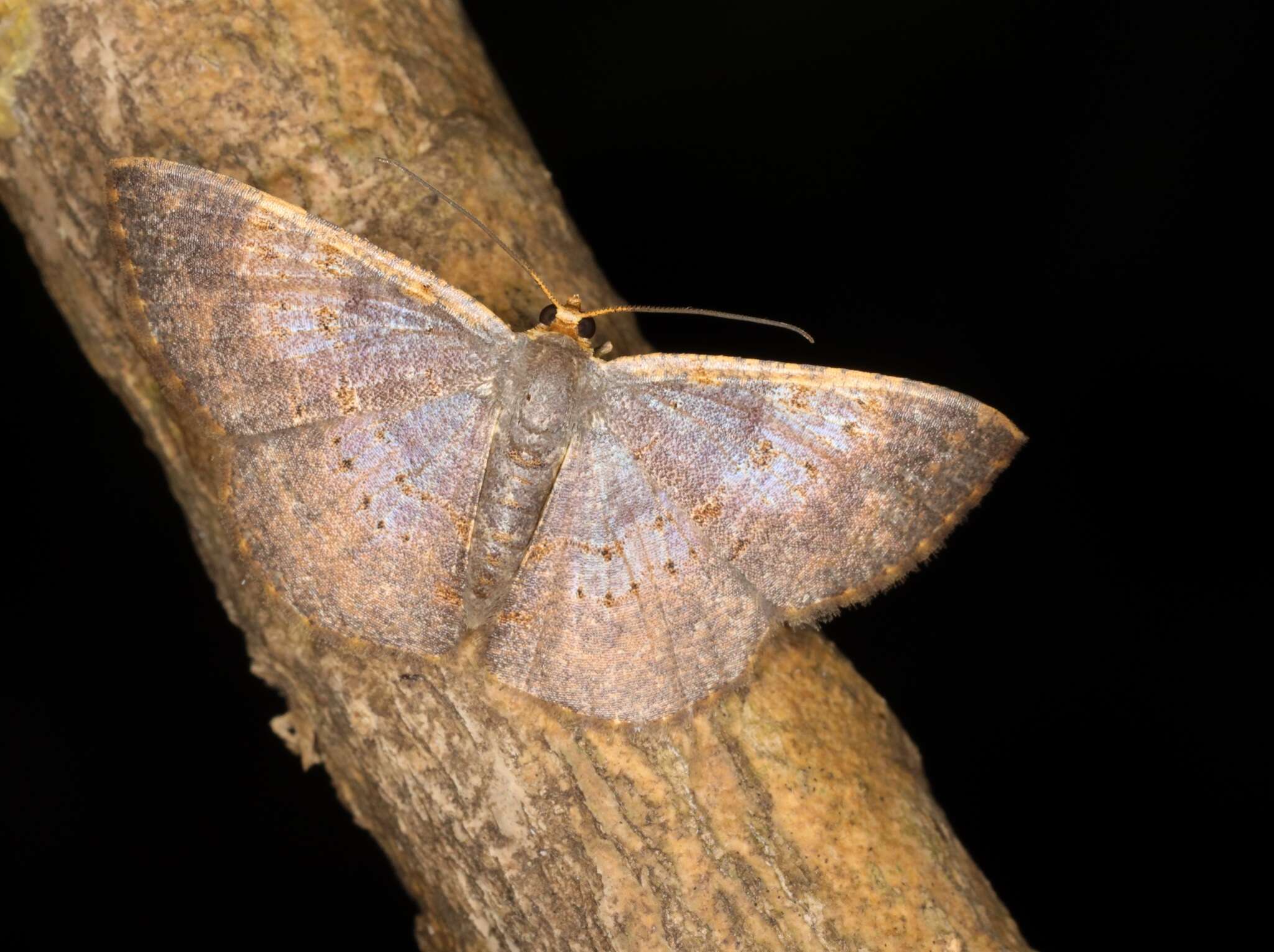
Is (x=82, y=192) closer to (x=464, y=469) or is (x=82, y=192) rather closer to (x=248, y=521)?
Answer: (x=248, y=521)

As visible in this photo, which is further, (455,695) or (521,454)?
(455,695)

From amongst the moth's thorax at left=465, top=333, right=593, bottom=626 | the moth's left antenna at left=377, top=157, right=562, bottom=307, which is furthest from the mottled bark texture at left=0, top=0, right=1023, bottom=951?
the moth's thorax at left=465, top=333, right=593, bottom=626

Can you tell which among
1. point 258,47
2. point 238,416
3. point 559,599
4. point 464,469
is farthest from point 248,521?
point 258,47

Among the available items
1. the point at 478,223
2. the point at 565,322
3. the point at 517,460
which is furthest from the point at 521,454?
the point at 478,223

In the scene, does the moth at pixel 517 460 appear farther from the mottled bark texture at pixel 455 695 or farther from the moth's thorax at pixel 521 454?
the mottled bark texture at pixel 455 695

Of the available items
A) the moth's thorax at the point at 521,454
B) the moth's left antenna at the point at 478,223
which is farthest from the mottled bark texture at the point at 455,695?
the moth's thorax at the point at 521,454

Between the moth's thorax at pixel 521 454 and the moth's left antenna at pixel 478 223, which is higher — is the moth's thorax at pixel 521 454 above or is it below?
below

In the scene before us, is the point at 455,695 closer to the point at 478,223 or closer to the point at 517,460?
the point at 517,460

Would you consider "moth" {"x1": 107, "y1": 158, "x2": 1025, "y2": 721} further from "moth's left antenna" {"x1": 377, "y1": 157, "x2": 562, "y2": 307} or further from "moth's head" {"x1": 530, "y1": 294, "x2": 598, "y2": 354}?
"moth's left antenna" {"x1": 377, "y1": 157, "x2": 562, "y2": 307}
